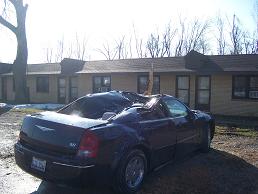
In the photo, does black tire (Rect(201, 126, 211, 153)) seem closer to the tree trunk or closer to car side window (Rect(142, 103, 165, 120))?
car side window (Rect(142, 103, 165, 120))

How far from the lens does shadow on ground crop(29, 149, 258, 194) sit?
5543mm

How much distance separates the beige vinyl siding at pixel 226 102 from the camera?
720 inches

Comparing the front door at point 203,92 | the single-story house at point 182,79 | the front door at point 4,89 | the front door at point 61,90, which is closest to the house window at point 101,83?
the single-story house at point 182,79

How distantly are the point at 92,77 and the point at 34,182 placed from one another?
19.0 metres

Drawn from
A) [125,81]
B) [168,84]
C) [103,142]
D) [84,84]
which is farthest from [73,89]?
[103,142]

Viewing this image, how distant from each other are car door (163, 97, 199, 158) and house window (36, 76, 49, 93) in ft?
71.2

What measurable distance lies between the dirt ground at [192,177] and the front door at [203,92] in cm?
1126

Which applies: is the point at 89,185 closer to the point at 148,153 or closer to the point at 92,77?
the point at 148,153

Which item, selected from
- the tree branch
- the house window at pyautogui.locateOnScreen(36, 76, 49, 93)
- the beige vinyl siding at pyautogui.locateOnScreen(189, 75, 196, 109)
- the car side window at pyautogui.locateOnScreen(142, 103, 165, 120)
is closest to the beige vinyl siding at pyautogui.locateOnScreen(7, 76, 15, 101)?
the house window at pyautogui.locateOnScreen(36, 76, 49, 93)

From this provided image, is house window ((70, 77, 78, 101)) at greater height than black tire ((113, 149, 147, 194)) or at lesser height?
greater

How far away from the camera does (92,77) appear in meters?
24.6

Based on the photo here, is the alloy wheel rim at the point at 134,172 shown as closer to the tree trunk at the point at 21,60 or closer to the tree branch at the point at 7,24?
the tree trunk at the point at 21,60

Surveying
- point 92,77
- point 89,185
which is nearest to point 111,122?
point 89,185

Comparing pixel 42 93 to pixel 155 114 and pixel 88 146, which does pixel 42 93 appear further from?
pixel 88 146
